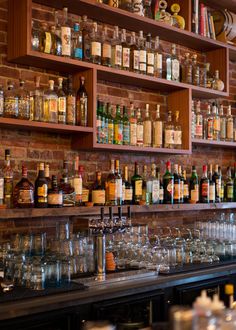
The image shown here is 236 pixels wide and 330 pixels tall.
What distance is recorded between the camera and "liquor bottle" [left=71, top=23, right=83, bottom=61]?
3.41m

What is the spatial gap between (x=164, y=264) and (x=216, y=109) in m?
1.93

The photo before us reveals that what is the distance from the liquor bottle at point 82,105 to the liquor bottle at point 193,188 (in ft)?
4.34

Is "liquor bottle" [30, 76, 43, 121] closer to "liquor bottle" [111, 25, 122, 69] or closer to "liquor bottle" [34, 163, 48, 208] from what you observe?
"liquor bottle" [34, 163, 48, 208]

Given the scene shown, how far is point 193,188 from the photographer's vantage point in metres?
4.28

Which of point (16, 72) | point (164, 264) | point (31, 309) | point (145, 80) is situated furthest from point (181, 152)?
point (31, 309)

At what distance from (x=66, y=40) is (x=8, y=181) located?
1.03m

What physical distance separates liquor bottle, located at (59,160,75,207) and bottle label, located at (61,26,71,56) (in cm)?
76

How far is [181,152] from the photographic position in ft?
13.1

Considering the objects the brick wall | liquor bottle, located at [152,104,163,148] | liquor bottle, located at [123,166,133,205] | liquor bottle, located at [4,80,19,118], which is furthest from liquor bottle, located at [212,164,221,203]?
liquor bottle, located at [4,80,19,118]

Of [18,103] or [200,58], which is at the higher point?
[200,58]

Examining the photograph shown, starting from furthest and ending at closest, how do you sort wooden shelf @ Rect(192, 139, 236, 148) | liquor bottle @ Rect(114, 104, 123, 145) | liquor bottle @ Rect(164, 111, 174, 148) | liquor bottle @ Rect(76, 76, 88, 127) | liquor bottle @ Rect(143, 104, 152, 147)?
wooden shelf @ Rect(192, 139, 236, 148) < liquor bottle @ Rect(164, 111, 174, 148) < liquor bottle @ Rect(143, 104, 152, 147) < liquor bottle @ Rect(114, 104, 123, 145) < liquor bottle @ Rect(76, 76, 88, 127)

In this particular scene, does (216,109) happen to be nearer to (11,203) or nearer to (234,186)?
(234,186)

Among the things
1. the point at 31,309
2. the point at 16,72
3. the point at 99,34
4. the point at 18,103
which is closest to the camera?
the point at 31,309

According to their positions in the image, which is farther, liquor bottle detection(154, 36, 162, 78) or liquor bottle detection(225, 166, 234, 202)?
liquor bottle detection(225, 166, 234, 202)
